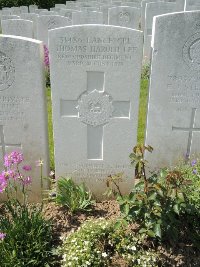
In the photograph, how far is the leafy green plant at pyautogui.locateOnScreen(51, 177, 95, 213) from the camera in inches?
146

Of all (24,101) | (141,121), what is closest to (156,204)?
(24,101)

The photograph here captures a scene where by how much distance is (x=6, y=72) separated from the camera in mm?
3439

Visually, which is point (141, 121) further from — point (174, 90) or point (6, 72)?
point (6, 72)

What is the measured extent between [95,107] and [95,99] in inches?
3.4

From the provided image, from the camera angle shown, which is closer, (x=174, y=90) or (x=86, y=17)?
(x=174, y=90)

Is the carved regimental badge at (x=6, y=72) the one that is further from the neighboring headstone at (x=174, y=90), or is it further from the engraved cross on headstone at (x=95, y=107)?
the neighboring headstone at (x=174, y=90)

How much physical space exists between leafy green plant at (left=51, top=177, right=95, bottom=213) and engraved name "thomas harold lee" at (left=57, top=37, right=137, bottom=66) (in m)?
1.29

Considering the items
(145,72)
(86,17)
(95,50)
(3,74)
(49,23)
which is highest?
(86,17)

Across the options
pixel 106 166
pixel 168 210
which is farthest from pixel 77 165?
pixel 168 210

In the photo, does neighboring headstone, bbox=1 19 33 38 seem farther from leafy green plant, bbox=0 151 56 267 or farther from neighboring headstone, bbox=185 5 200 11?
leafy green plant, bbox=0 151 56 267

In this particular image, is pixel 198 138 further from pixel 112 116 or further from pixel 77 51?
pixel 77 51

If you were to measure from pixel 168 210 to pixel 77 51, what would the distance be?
1.68 metres

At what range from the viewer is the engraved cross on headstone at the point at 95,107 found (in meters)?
3.55

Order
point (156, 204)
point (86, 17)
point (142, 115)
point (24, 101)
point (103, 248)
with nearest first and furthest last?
point (156, 204) < point (103, 248) < point (24, 101) < point (142, 115) < point (86, 17)
